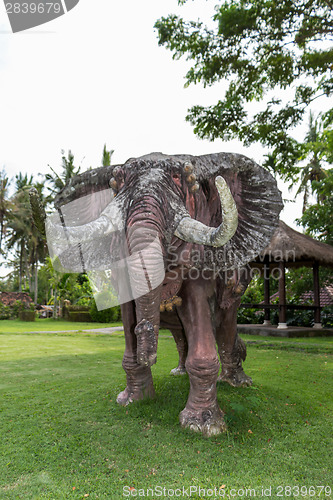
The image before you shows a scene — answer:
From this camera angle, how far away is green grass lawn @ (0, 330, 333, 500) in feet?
7.58

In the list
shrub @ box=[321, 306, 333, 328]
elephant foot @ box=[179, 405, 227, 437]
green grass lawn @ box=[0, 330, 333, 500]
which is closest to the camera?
green grass lawn @ box=[0, 330, 333, 500]

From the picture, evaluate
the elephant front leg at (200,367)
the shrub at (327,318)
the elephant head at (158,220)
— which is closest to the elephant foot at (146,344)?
the elephant head at (158,220)

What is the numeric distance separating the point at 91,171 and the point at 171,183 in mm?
982

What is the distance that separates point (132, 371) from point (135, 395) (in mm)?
241

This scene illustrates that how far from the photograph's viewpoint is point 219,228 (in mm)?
2689

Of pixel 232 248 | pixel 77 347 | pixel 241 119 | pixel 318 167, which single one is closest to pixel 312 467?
pixel 232 248

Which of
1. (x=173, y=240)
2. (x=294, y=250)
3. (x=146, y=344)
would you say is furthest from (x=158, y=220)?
(x=294, y=250)

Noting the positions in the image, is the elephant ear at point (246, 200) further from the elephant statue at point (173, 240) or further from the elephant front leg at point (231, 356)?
the elephant front leg at point (231, 356)

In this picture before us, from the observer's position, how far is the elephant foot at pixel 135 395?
12.5ft

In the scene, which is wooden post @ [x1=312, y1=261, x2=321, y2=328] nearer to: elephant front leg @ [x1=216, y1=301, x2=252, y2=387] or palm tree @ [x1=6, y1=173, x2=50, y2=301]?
elephant front leg @ [x1=216, y1=301, x2=252, y2=387]

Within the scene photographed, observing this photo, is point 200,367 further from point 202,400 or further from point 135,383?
point 135,383

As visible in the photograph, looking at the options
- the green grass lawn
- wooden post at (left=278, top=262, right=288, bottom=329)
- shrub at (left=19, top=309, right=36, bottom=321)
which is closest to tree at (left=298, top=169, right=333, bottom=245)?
wooden post at (left=278, top=262, right=288, bottom=329)

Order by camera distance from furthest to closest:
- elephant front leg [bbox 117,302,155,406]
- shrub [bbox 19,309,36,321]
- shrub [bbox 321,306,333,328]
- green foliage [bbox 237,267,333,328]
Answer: shrub [bbox 19,309,36,321]
shrub [bbox 321,306,333,328]
green foliage [bbox 237,267,333,328]
elephant front leg [bbox 117,302,155,406]

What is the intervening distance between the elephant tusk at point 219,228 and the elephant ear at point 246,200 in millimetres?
630
